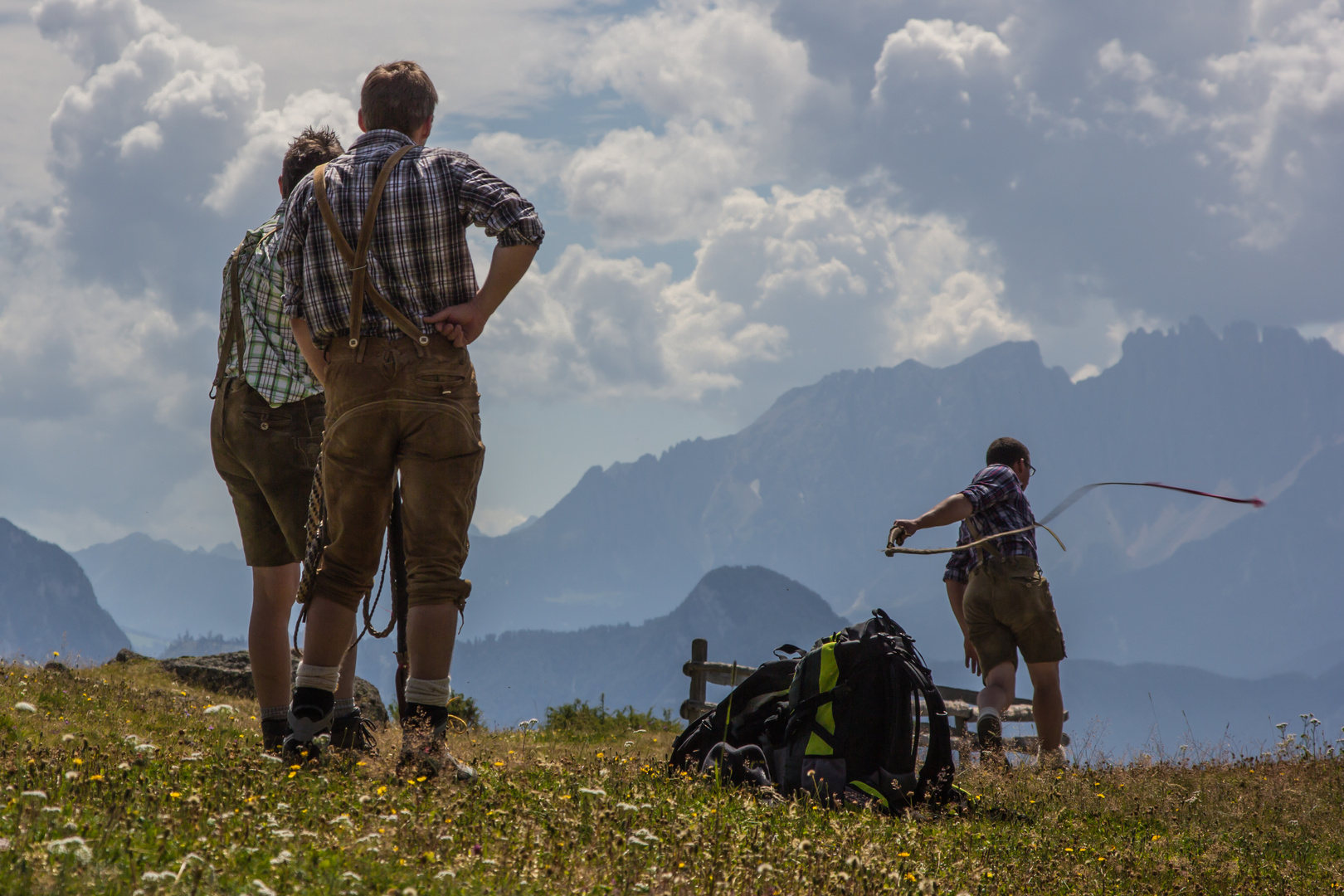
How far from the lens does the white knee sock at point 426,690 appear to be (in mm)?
3820

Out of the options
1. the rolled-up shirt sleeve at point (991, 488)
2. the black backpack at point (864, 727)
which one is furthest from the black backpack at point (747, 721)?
the rolled-up shirt sleeve at point (991, 488)

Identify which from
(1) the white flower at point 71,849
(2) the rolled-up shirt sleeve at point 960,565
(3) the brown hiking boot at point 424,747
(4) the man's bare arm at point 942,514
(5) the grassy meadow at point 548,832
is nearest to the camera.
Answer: (1) the white flower at point 71,849

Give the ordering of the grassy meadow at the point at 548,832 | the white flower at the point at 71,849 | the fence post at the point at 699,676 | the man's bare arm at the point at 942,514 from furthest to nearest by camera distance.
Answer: the fence post at the point at 699,676, the man's bare arm at the point at 942,514, the grassy meadow at the point at 548,832, the white flower at the point at 71,849

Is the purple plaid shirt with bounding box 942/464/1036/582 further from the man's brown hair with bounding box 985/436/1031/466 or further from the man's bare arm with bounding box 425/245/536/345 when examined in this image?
the man's bare arm with bounding box 425/245/536/345

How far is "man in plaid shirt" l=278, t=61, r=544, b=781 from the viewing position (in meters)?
3.79

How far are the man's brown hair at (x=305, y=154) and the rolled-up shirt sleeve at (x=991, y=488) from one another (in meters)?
4.41

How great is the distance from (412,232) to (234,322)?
5.06 feet

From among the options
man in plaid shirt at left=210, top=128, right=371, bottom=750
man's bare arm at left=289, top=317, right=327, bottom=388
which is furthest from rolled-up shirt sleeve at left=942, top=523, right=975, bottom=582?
man's bare arm at left=289, top=317, right=327, bottom=388

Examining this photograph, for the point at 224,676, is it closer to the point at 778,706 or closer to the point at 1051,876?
the point at 778,706

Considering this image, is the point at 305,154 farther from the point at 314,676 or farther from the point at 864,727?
the point at 864,727

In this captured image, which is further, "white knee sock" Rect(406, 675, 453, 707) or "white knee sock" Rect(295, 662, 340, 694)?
"white knee sock" Rect(295, 662, 340, 694)

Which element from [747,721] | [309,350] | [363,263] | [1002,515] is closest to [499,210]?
[363,263]

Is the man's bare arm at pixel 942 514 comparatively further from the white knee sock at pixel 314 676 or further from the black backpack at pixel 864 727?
the white knee sock at pixel 314 676

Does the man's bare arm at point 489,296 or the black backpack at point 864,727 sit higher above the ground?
the man's bare arm at point 489,296
